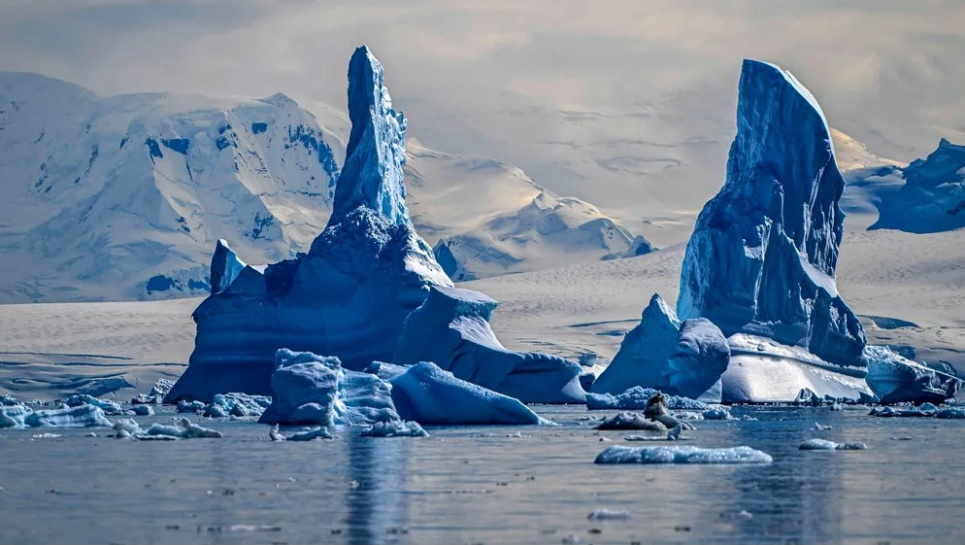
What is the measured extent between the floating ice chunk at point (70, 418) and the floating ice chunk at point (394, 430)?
737 centimetres

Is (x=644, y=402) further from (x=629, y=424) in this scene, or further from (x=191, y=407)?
(x=191, y=407)

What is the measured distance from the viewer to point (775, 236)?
4544 cm

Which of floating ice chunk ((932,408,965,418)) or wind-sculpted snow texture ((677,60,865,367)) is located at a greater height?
wind-sculpted snow texture ((677,60,865,367))

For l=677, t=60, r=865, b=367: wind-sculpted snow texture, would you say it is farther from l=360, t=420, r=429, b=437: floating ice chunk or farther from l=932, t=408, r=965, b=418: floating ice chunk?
l=360, t=420, r=429, b=437: floating ice chunk

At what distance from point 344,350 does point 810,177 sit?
45.4ft

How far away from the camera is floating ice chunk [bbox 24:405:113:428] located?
3045 centimetres

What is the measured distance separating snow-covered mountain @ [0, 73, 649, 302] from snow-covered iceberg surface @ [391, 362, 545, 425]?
6628 cm

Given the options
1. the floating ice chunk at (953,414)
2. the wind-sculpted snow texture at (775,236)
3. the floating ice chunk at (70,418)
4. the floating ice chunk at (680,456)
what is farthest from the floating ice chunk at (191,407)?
the floating ice chunk at (680,456)

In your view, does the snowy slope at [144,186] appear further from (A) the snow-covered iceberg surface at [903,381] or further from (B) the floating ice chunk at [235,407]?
(A) the snow-covered iceberg surface at [903,381]

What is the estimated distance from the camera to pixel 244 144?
112500 mm

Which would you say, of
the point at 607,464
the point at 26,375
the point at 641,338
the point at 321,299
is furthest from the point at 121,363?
the point at 607,464

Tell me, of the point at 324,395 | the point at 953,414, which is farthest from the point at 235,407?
the point at 953,414

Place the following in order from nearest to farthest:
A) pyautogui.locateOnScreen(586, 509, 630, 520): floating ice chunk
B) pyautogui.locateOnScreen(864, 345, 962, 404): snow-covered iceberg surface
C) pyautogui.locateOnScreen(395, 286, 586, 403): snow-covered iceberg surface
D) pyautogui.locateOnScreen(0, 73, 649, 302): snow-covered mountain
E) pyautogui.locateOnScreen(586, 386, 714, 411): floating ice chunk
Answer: pyautogui.locateOnScreen(586, 509, 630, 520): floating ice chunk, pyautogui.locateOnScreen(586, 386, 714, 411): floating ice chunk, pyautogui.locateOnScreen(395, 286, 586, 403): snow-covered iceberg surface, pyautogui.locateOnScreen(864, 345, 962, 404): snow-covered iceberg surface, pyautogui.locateOnScreen(0, 73, 649, 302): snow-covered mountain

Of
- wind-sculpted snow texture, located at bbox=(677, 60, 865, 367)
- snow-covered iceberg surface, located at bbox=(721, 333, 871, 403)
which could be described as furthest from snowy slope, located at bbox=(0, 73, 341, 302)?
snow-covered iceberg surface, located at bbox=(721, 333, 871, 403)
